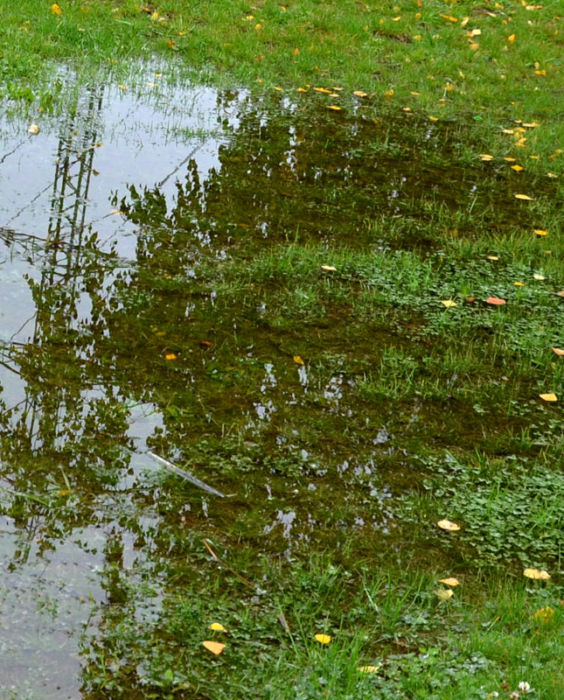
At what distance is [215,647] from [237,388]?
Answer: 174 centimetres

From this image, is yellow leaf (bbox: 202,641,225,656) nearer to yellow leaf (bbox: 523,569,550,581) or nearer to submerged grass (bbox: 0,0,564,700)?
submerged grass (bbox: 0,0,564,700)

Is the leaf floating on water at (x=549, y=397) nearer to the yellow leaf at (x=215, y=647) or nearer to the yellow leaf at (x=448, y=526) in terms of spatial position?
the yellow leaf at (x=448, y=526)

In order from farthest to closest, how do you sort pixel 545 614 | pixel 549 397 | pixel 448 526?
pixel 549 397
pixel 448 526
pixel 545 614

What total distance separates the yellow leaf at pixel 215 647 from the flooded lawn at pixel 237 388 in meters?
0.03

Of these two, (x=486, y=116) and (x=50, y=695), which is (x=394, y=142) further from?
(x=50, y=695)

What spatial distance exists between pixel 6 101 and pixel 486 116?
205 inches

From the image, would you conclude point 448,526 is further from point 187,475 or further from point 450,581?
point 187,475

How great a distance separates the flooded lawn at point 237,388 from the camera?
3219mm

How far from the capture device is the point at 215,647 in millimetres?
3008

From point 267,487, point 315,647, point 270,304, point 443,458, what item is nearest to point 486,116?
point 270,304

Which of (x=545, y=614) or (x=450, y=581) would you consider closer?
(x=545, y=614)

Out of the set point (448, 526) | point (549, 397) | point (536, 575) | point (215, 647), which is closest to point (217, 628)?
point (215, 647)

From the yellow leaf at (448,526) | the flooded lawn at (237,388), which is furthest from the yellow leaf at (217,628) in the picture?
the yellow leaf at (448,526)

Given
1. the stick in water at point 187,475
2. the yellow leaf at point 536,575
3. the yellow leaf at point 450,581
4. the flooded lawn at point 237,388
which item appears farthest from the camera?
the stick in water at point 187,475
